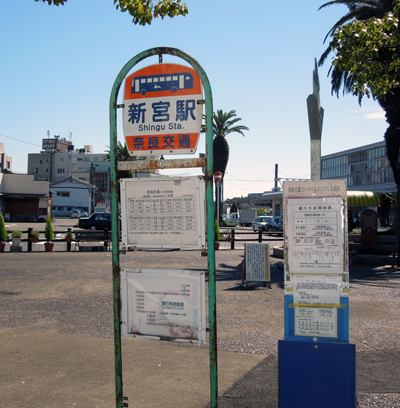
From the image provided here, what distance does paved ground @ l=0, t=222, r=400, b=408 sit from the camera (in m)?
4.48

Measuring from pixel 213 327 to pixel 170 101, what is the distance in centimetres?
188

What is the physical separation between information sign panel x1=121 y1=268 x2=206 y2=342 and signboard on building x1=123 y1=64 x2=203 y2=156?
1044 millimetres

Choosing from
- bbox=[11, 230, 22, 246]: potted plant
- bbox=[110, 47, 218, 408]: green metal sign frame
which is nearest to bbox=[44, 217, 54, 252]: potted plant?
bbox=[11, 230, 22, 246]: potted plant

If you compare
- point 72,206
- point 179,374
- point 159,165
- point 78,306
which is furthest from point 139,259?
point 72,206

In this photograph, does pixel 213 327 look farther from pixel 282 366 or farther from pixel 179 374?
pixel 179 374

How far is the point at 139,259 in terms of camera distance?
1669 cm

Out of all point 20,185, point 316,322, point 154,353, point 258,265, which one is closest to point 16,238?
point 258,265

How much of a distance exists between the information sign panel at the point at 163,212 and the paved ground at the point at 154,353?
1735mm

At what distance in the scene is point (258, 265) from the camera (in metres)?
10.8

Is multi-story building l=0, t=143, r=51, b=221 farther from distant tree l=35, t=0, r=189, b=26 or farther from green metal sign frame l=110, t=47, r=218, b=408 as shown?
green metal sign frame l=110, t=47, r=218, b=408

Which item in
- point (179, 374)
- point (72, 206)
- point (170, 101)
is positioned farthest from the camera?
point (72, 206)

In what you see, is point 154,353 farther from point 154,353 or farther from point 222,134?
point 222,134

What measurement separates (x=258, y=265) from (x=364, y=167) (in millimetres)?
69883

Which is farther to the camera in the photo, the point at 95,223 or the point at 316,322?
the point at 95,223
